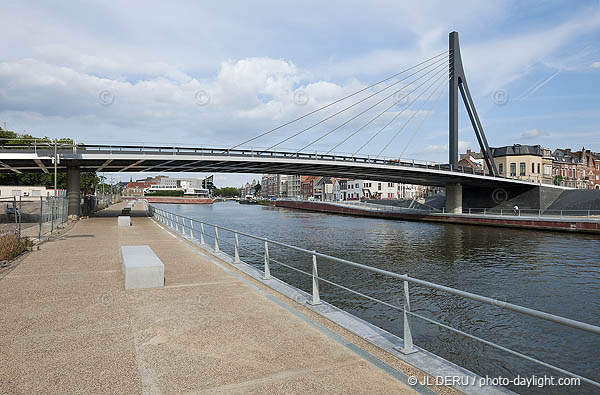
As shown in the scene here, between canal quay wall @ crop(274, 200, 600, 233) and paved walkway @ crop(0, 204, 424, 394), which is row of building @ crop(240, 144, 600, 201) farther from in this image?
paved walkway @ crop(0, 204, 424, 394)

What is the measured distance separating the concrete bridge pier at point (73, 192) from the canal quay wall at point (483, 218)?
137 feet

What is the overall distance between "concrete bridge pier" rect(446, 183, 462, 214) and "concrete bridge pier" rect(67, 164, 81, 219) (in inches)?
1786

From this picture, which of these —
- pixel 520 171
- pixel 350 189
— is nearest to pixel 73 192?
pixel 520 171

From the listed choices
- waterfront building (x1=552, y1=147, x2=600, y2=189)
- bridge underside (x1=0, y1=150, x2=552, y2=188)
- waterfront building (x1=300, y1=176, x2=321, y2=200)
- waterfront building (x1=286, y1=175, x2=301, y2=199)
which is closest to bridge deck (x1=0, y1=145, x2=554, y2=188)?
bridge underside (x1=0, y1=150, x2=552, y2=188)

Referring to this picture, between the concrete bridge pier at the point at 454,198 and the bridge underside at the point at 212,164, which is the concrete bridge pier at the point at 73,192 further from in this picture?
the concrete bridge pier at the point at 454,198

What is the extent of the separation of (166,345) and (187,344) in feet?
0.84

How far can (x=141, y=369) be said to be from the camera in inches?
168

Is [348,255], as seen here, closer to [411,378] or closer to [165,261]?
[165,261]

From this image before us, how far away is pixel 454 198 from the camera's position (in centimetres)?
5547

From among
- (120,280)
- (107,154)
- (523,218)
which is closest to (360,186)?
(523,218)

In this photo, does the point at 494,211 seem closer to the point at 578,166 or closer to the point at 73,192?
the point at 73,192

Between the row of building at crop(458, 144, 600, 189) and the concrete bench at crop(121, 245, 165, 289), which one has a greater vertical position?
the row of building at crop(458, 144, 600, 189)

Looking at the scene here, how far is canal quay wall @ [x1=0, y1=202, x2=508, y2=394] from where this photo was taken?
Result: 3.97m

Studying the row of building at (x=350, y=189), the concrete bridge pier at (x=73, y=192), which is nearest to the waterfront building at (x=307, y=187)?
the row of building at (x=350, y=189)
